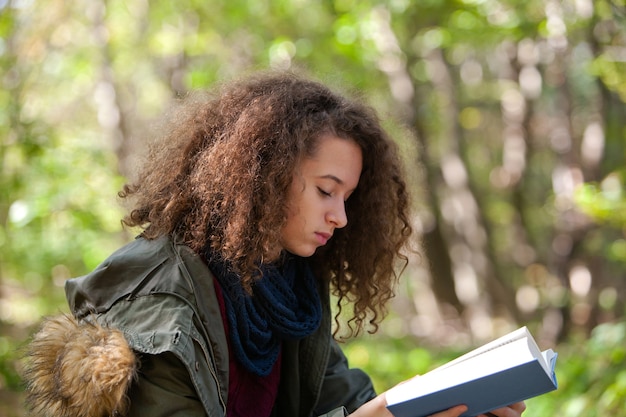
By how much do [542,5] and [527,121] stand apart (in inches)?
136

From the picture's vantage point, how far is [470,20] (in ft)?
17.9

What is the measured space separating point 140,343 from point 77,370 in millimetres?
161

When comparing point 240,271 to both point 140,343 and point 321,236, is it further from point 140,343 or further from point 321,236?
point 140,343

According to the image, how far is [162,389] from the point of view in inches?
74.8

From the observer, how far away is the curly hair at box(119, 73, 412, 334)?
7.02 feet

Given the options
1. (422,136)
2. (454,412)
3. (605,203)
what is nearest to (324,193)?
(454,412)

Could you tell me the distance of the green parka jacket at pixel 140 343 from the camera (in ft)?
6.05

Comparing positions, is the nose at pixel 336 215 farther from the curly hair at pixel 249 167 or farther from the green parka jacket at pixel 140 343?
the green parka jacket at pixel 140 343

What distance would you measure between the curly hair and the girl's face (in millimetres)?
31

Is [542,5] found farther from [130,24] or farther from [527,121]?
[130,24]

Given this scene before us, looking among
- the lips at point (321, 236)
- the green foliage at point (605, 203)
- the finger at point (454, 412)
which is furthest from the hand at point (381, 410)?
the green foliage at point (605, 203)

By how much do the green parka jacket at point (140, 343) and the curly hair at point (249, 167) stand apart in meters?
0.11

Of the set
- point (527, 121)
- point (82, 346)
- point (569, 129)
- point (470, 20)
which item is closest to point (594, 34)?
point (470, 20)

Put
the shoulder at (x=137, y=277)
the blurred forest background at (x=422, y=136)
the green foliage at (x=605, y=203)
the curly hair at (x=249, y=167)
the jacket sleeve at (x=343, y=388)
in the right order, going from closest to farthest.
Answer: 1. the shoulder at (x=137, y=277)
2. the curly hair at (x=249, y=167)
3. the jacket sleeve at (x=343, y=388)
4. the green foliage at (x=605, y=203)
5. the blurred forest background at (x=422, y=136)
